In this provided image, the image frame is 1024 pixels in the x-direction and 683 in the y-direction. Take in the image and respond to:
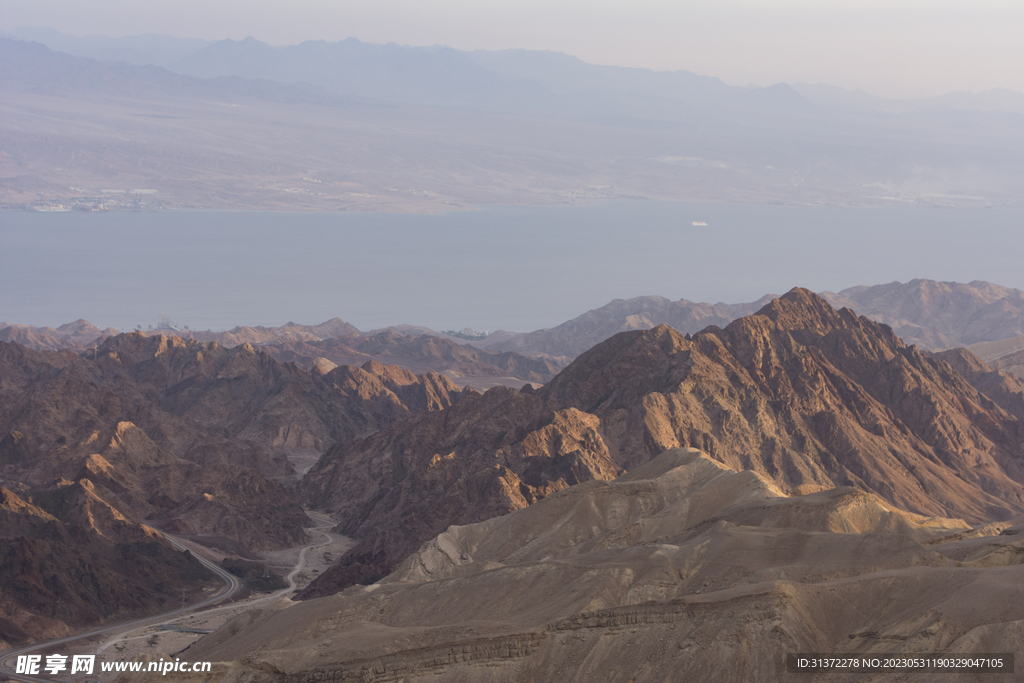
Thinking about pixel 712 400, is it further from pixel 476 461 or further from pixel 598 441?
pixel 476 461

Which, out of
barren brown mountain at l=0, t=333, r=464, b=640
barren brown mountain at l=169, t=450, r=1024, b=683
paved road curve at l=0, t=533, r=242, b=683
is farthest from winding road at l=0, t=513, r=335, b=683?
barren brown mountain at l=169, t=450, r=1024, b=683

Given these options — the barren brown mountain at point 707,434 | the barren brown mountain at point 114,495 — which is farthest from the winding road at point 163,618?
the barren brown mountain at point 707,434

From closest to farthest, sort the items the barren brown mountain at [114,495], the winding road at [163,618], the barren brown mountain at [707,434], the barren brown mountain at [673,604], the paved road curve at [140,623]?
the barren brown mountain at [673,604]
the paved road curve at [140,623]
the winding road at [163,618]
the barren brown mountain at [114,495]
the barren brown mountain at [707,434]

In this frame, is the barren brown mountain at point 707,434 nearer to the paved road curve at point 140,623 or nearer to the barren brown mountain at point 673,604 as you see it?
the paved road curve at point 140,623

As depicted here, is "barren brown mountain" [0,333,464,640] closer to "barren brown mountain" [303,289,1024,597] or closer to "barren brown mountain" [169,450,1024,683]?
"barren brown mountain" [303,289,1024,597]

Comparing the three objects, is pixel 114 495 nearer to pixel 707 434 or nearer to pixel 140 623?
pixel 140 623
